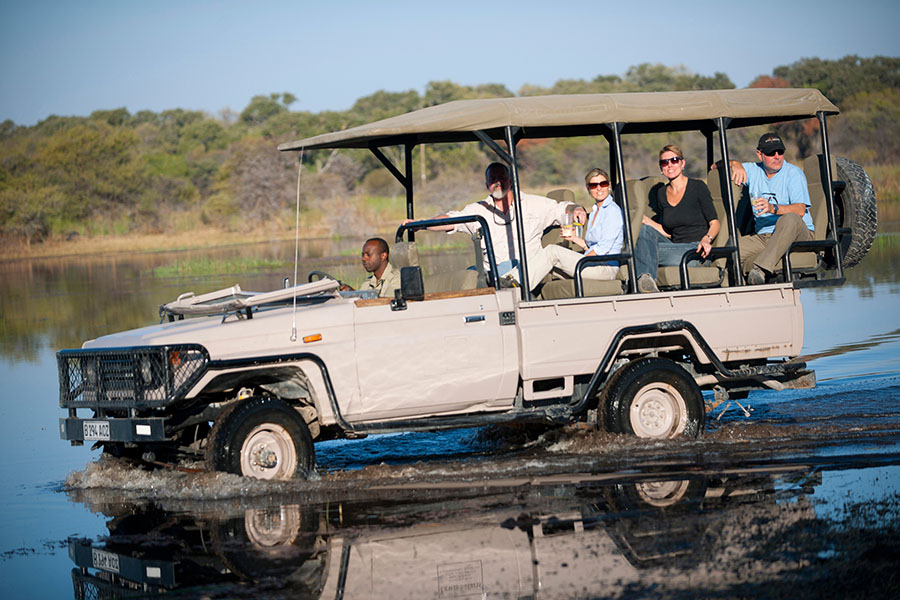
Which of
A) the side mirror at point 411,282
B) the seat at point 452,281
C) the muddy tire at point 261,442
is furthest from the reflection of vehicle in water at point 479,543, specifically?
the seat at point 452,281

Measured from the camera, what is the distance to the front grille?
293 inches

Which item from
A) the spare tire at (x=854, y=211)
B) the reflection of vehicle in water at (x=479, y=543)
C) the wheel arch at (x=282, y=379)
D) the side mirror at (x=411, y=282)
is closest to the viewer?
the reflection of vehicle in water at (x=479, y=543)

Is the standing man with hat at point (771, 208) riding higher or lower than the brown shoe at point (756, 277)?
higher

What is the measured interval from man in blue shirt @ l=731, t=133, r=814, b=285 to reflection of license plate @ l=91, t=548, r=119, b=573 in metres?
5.46

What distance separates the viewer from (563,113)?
841cm

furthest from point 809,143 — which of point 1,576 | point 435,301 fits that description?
point 1,576

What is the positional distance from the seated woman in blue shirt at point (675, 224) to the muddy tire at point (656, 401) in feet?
2.65

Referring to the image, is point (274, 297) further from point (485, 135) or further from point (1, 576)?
point (1, 576)

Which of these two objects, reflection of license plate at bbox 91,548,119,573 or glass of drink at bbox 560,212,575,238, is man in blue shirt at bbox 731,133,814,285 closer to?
glass of drink at bbox 560,212,575,238

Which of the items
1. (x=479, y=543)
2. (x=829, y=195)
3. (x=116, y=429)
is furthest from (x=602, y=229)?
(x=116, y=429)

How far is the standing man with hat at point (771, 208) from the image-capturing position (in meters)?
9.06

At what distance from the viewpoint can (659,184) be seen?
399 inches

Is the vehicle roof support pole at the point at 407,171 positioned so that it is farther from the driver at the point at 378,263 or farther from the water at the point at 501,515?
the water at the point at 501,515

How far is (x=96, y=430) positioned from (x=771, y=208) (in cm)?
586
